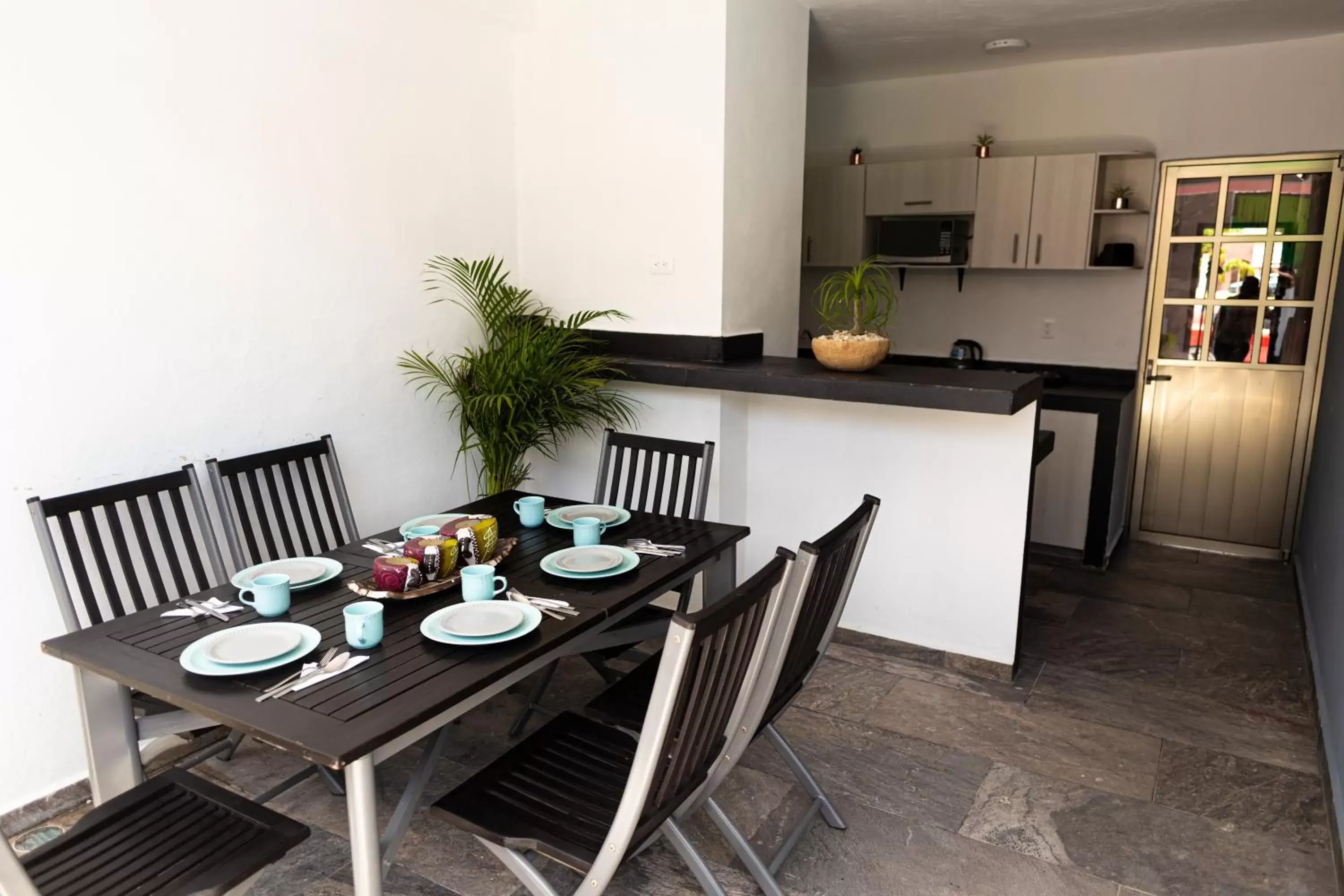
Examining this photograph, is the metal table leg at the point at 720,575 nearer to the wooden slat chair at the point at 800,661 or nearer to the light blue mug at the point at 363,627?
the wooden slat chair at the point at 800,661

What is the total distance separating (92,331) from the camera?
2.37 metres

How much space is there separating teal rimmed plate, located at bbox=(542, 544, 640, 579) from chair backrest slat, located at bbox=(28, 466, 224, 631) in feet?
3.18

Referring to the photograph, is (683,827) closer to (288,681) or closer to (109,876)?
(288,681)

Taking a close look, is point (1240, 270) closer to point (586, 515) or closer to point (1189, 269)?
point (1189, 269)

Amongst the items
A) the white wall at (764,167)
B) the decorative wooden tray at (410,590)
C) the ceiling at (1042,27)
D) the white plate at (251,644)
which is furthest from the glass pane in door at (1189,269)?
the white plate at (251,644)

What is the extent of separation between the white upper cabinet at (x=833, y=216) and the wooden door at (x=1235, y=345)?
59.8 inches

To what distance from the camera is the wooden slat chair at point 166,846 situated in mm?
1482

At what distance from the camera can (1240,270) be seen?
449cm

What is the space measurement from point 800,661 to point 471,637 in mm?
777

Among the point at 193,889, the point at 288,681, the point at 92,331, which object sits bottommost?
the point at 193,889

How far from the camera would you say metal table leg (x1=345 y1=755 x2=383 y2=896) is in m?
1.47

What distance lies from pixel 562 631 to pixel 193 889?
2.52 ft

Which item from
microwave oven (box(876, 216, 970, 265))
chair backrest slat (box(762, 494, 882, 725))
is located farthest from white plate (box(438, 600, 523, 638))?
microwave oven (box(876, 216, 970, 265))

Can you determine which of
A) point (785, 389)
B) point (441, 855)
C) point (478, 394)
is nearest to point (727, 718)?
point (441, 855)
